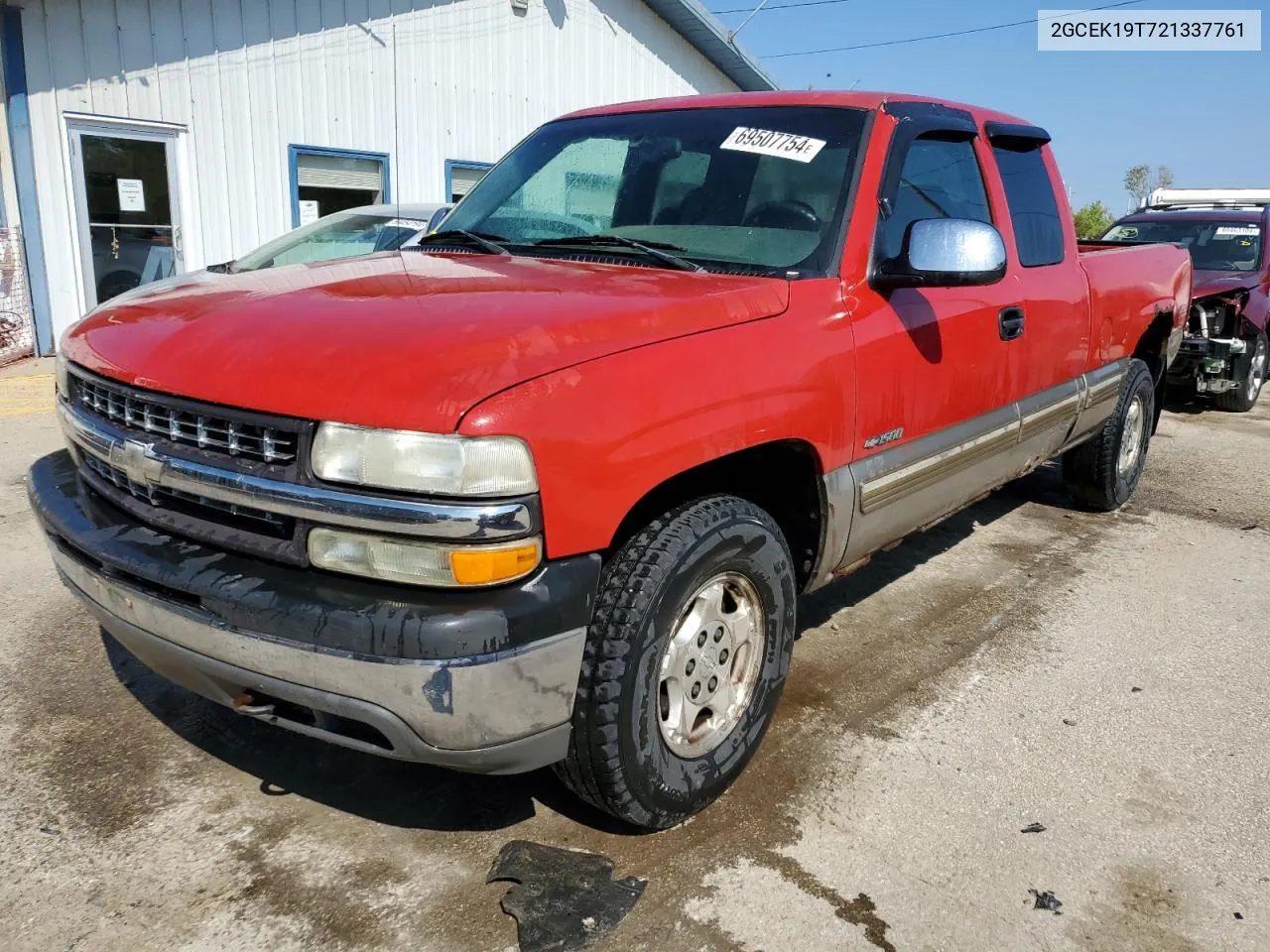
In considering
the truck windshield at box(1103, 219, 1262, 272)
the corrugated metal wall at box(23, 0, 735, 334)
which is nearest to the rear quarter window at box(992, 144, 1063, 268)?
the corrugated metal wall at box(23, 0, 735, 334)

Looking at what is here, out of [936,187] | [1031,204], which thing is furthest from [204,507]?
[1031,204]

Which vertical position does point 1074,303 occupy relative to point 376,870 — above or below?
above

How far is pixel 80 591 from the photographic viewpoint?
256cm

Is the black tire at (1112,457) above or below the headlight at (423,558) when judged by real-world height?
below

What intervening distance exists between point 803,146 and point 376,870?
2479mm

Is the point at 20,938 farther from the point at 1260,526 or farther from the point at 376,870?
the point at 1260,526

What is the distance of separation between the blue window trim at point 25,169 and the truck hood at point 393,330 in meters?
7.47

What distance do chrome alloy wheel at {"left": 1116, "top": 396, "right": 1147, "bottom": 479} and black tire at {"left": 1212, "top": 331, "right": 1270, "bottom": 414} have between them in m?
4.15

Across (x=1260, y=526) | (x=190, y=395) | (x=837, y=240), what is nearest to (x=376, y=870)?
(x=190, y=395)

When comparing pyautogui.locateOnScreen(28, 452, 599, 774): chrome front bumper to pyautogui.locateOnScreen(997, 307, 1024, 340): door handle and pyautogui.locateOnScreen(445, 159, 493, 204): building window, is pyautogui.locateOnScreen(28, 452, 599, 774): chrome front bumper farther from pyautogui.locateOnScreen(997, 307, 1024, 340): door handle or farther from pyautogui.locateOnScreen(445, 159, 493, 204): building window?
pyautogui.locateOnScreen(445, 159, 493, 204): building window

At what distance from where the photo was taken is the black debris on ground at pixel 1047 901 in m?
2.38

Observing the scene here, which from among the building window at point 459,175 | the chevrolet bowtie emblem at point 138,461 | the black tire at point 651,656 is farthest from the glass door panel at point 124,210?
the black tire at point 651,656

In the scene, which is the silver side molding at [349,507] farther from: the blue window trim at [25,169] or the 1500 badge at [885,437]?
the blue window trim at [25,169]

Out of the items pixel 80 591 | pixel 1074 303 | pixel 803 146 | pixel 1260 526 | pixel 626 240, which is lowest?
pixel 1260 526
